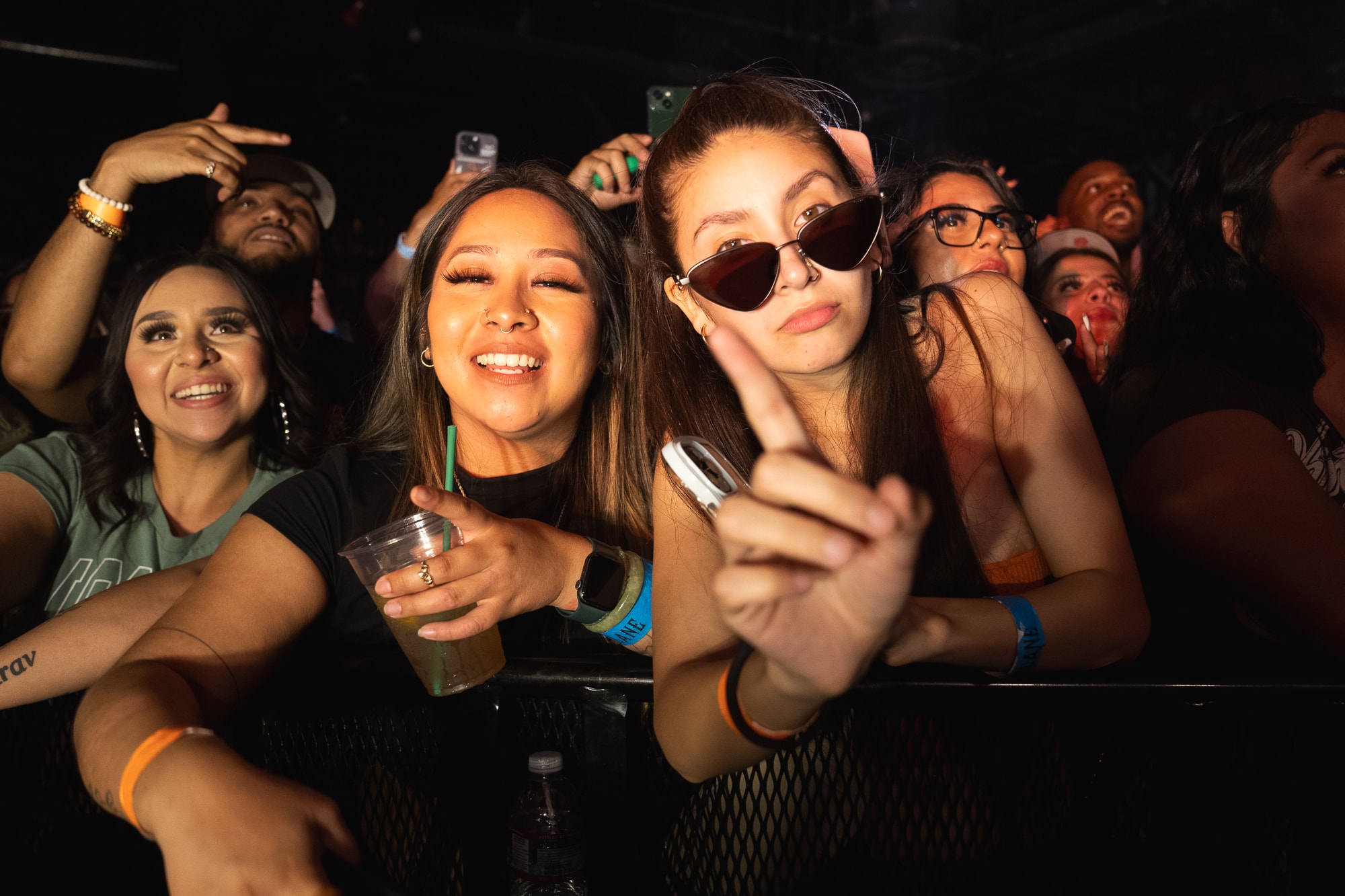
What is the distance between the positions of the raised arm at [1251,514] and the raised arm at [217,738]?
150 cm

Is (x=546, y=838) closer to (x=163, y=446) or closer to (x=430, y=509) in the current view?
(x=430, y=509)

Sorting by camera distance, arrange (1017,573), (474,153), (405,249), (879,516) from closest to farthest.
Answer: (879,516) < (1017,573) < (474,153) < (405,249)

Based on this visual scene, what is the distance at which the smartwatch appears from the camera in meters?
1.50

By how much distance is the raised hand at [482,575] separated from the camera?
1271mm

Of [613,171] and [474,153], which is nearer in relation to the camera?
[613,171]

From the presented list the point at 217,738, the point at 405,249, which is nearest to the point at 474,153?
the point at 405,249

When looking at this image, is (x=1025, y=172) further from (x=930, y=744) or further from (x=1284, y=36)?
(x=930, y=744)

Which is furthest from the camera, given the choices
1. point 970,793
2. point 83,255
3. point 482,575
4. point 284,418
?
point 284,418

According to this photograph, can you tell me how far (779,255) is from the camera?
152cm

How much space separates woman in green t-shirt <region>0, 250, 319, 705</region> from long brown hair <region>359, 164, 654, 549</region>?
21.3 inches

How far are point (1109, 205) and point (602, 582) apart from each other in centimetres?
361

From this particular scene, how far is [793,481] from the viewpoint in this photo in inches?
30.7

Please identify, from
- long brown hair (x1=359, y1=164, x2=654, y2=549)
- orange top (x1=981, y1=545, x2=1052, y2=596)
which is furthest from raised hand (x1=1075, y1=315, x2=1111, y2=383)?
long brown hair (x1=359, y1=164, x2=654, y2=549)

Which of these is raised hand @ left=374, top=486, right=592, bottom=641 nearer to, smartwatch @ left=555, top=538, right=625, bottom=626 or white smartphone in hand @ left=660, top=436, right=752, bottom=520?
smartwatch @ left=555, top=538, right=625, bottom=626
